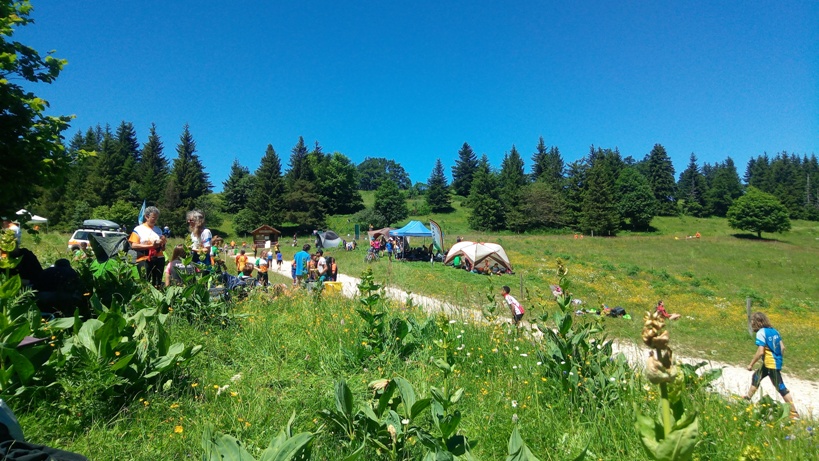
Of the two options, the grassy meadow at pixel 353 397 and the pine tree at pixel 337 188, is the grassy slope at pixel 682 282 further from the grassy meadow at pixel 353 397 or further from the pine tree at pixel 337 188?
the pine tree at pixel 337 188

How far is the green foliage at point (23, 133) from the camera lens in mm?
4336

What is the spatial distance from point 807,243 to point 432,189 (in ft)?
170

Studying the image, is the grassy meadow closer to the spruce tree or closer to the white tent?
the white tent

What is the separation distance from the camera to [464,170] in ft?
308

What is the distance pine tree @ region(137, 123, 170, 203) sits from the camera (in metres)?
53.7

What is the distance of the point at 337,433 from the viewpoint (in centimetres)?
243

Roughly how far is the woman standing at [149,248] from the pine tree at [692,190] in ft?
298

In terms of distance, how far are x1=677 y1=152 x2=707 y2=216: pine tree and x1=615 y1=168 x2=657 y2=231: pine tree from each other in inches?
607

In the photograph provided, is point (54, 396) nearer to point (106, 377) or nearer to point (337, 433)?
point (106, 377)

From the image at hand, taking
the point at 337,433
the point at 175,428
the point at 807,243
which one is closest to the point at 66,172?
the point at 175,428

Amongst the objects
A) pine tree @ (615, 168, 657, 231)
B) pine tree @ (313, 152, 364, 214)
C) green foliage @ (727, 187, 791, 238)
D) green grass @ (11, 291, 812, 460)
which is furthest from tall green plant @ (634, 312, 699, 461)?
pine tree @ (615, 168, 657, 231)

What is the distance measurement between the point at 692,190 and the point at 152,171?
10759cm

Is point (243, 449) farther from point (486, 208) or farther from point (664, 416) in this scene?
point (486, 208)

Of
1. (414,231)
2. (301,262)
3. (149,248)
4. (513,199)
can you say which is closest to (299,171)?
(513,199)
